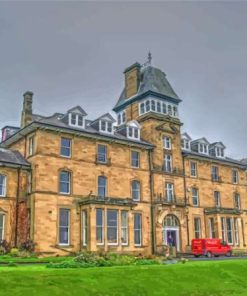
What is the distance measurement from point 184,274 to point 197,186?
32273 millimetres

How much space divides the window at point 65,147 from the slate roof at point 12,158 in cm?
375

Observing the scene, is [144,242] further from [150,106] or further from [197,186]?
[150,106]

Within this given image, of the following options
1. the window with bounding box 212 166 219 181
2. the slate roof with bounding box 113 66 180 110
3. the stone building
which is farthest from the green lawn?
the window with bounding box 212 166 219 181

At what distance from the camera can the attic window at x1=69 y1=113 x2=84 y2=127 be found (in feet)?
141

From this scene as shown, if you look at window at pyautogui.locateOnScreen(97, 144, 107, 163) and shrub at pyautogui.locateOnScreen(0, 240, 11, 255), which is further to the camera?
window at pyautogui.locateOnScreen(97, 144, 107, 163)

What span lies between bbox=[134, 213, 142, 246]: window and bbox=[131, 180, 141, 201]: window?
2047 millimetres

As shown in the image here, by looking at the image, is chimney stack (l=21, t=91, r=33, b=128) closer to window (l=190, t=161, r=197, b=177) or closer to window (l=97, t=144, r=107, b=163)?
window (l=97, t=144, r=107, b=163)

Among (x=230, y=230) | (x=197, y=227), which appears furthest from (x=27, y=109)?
(x=230, y=230)

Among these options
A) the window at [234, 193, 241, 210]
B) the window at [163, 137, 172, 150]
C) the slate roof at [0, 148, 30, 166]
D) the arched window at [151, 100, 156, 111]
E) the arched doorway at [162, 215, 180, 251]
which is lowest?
the arched doorway at [162, 215, 180, 251]

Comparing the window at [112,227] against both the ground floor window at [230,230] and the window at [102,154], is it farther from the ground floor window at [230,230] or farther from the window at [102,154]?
the ground floor window at [230,230]

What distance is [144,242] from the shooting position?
44531 millimetres

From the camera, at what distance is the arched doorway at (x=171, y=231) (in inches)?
1868

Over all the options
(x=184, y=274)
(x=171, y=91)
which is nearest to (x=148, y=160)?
(x=171, y=91)

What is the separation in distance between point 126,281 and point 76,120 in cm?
2674
